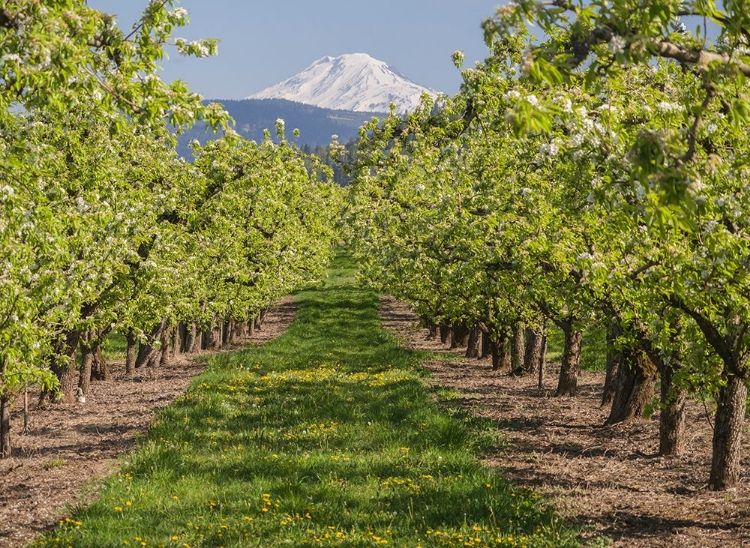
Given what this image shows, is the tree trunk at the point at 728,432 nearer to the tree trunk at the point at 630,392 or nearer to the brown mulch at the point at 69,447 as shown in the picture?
the tree trunk at the point at 630,392

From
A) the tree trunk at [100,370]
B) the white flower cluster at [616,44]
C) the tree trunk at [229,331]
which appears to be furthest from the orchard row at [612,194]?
the tree trunk at [229,331]

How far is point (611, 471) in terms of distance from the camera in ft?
47.4

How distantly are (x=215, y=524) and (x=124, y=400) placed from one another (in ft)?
A: 47.5

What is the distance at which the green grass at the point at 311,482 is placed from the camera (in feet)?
33.0

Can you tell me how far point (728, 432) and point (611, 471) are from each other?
2.54m

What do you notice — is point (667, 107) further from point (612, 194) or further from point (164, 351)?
point (164, 351)

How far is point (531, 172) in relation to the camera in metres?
16.9

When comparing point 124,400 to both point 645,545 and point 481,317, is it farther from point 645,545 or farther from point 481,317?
point 645,545

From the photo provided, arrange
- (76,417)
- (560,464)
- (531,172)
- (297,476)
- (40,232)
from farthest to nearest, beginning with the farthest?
1. (76,417)
2. (531,172)
3. (560,464)
4. (297,476)
5. (40,232)

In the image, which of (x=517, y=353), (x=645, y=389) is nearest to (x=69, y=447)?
(x=645, y=389)

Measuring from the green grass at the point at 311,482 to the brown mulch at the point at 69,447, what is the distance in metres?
0.66

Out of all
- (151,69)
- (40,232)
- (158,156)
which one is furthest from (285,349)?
(151,69)

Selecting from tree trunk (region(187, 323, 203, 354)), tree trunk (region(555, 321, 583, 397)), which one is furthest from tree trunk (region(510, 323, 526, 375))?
tree trunk (region(187, 323, 203, 354))

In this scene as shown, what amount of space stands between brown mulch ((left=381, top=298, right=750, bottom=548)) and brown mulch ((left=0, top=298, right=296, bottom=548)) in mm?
7495
